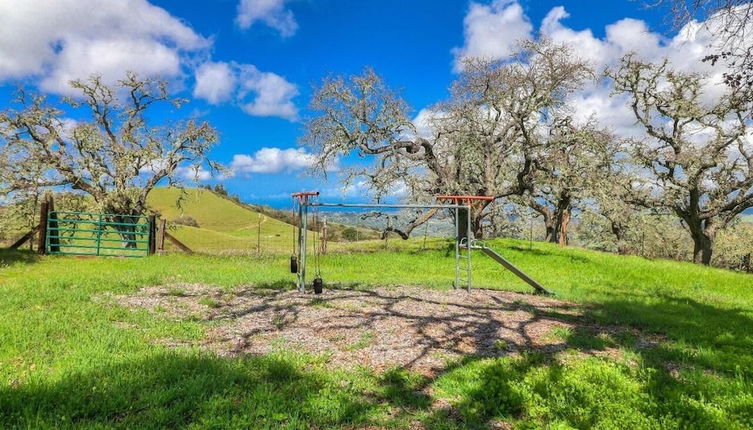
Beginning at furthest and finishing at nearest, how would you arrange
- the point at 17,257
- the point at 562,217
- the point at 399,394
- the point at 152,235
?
the point at 562,217, the point at 152,235, the point at 17,257, the point at 399,394

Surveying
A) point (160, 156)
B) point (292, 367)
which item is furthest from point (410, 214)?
point (292, 367)

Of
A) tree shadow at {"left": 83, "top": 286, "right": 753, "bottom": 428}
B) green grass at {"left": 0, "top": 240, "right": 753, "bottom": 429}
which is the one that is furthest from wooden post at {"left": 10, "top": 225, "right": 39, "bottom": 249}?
tree shadow at {"left": 83, "top": 286, "right": 753, "bottom": 428}

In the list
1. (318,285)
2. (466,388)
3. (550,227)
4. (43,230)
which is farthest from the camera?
(550,227)

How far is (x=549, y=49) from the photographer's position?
20.2 m

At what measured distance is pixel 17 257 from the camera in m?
17.1

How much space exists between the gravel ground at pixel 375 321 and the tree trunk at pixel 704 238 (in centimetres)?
2017

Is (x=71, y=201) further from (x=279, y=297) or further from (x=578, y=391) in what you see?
(x=578, y=391)

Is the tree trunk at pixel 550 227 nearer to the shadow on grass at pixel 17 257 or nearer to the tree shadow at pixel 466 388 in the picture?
the tree shadow at pixel 466 388

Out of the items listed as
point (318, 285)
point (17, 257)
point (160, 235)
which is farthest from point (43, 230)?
point (318, 285)

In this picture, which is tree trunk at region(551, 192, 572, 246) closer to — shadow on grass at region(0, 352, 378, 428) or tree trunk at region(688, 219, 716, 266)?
tree trunk at region(688, 219, 716, 266)

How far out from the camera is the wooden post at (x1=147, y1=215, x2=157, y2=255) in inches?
808

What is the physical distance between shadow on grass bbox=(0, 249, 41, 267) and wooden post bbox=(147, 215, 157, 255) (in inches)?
163

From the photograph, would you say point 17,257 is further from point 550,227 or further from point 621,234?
point 621,234

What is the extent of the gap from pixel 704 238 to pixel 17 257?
34558 millimetres
